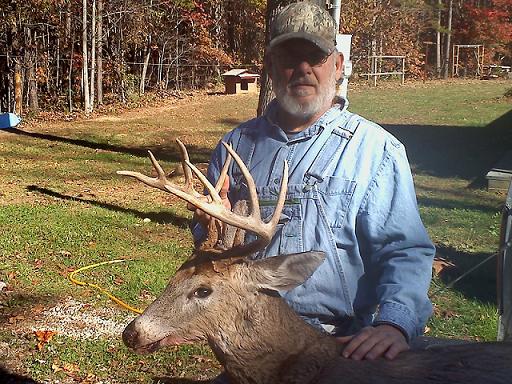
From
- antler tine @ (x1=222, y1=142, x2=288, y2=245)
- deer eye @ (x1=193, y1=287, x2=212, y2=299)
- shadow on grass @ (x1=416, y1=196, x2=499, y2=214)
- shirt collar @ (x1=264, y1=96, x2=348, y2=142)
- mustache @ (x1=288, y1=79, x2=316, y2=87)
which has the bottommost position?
shadow on grass @ (x1=416, y1=196, x2=499, y2=214)

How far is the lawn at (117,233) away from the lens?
17.6 ft

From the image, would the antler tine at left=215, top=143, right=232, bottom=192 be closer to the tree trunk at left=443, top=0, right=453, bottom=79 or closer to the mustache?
the mustache

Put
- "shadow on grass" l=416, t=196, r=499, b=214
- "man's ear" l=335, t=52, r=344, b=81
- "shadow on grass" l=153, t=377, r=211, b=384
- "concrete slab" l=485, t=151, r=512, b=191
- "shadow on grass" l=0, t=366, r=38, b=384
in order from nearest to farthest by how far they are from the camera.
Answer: "man's ear" l=335, t=52, r=344, b=81 < "shadow on grass" l=153, t=377, r=211, b=384 < "shadow on grass" l=0, t=366, r=38, b=384 < "shadow on grass" l=416, t=196, r=499, b=214 < "concrete slab" l=485, t=151, r=512, b=191

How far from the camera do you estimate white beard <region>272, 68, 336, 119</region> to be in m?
2.74

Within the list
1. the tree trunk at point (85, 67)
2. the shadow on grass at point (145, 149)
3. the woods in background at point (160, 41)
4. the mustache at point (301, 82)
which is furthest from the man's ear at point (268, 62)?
the tree trunk at point (85, 67)

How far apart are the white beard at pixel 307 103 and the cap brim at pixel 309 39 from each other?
0.35 ft

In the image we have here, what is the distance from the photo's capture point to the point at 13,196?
1008cm

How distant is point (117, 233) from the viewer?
27.1ft

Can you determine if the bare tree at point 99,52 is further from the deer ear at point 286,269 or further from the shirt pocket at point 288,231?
the deer ear at point 286,269

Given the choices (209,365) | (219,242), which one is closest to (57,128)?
(209,365)

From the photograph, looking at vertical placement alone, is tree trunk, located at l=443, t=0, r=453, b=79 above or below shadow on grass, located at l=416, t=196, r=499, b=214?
above

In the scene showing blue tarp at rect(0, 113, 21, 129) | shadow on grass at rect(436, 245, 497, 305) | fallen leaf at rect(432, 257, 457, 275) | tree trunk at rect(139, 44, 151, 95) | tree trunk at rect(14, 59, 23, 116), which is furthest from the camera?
tree trunk at rect(139, 44, 151, 95)

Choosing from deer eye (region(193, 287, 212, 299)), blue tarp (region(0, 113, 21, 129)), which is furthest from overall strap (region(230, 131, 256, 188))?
blue tarp (region(0, 113, 21, 129))

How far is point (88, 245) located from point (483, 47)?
32673mm
